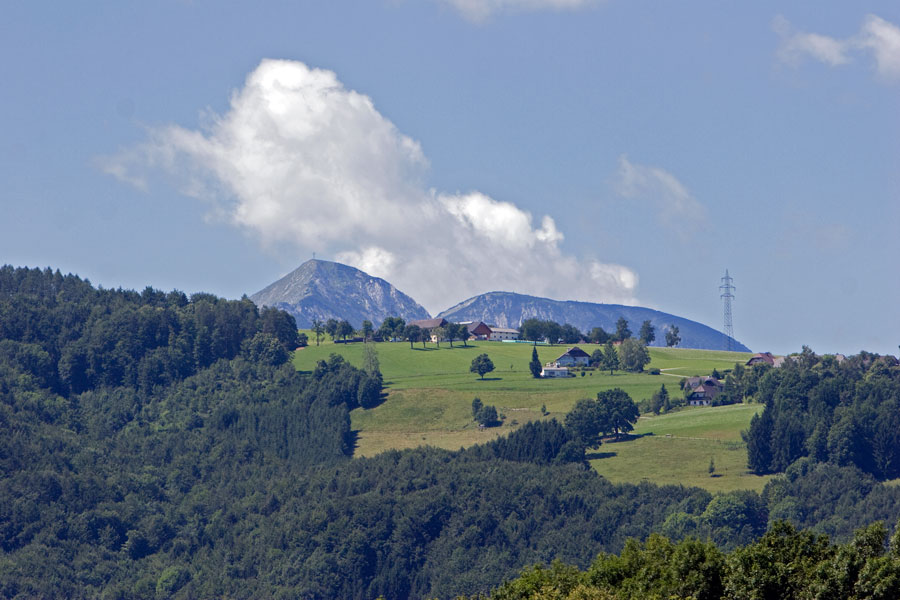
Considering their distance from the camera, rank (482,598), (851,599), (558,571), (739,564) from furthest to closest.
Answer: (558,571) < (482,598) < (739,564) < (851,599)

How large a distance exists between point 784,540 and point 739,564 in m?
5.70

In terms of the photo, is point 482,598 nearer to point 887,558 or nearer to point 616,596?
point 616,596

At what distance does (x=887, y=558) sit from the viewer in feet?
244

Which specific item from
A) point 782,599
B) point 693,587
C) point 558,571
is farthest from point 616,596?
point 558,571

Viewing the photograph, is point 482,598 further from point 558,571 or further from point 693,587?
point 693,587

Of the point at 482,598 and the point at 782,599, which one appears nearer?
the point at 782,599

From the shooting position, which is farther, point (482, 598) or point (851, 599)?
point (482, 598)

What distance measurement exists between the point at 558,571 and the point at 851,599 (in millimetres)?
29418

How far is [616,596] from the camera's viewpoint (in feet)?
274

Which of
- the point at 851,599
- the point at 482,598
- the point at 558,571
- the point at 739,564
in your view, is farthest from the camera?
the point at 558,571

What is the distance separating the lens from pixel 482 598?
3676 inches

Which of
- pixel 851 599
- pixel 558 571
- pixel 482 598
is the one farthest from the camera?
pixel 558 571

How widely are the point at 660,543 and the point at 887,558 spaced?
85.8 feet

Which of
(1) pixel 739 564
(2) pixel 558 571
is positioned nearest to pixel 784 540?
(1) pixel 739 564
